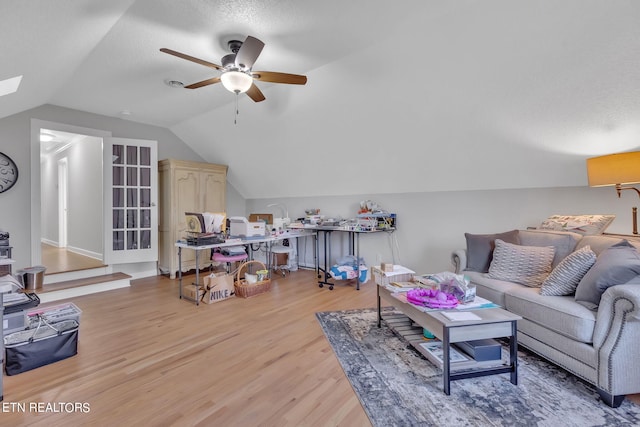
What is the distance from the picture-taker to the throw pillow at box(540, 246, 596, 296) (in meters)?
2.11

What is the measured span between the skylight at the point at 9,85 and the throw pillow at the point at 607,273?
425 cm

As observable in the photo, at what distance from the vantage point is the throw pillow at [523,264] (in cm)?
254

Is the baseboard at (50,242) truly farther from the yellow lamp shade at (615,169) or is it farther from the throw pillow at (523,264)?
the yellow lamp shade at (615,169)

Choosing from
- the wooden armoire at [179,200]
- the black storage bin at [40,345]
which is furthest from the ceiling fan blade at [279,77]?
the wooden armoire at [179,200]

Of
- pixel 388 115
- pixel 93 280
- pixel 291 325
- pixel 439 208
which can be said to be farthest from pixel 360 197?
pixel 93 280

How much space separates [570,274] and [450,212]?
186cm

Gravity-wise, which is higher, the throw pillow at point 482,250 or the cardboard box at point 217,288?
the throw pillow at point 482,250

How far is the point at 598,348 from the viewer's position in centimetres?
168

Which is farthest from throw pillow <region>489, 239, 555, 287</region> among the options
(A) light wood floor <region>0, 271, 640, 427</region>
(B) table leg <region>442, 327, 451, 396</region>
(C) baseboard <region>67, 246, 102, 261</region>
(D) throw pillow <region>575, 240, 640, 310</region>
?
(C) baseboard <region>67, 246, 102, 261</region>

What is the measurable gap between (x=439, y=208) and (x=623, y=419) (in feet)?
8.96

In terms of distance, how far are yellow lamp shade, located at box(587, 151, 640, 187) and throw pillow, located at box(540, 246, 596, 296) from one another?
60 cm

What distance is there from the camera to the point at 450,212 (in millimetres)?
3947

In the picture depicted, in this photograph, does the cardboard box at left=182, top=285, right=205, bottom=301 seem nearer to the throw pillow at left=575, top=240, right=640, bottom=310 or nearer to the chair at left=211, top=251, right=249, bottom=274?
the chair at left=211, top=251, right=249, bottom=274


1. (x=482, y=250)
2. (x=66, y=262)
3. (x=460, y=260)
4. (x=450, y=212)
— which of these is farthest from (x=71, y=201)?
(x=482, y=250)
